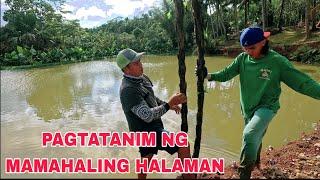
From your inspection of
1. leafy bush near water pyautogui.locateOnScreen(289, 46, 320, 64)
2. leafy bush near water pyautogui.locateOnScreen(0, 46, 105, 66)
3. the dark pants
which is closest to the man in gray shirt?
the dark pants

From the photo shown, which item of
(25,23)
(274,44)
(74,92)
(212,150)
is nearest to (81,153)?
(212,150)

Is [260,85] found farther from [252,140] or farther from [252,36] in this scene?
[252,140]

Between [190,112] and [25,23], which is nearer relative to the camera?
[190,112]

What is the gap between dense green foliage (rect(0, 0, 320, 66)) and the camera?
32.9 metres

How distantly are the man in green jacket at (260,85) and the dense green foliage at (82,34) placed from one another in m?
25.2

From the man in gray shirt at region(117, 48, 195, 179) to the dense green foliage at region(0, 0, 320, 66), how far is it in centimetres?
2554

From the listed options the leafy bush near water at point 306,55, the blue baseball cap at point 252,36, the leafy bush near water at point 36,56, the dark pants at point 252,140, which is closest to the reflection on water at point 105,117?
the dark pants at point 252,140

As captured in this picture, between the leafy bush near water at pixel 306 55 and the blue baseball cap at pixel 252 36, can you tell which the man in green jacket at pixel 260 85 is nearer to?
the blue baseball cap at pixel 252 36

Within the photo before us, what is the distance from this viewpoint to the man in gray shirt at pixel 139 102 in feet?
11.2

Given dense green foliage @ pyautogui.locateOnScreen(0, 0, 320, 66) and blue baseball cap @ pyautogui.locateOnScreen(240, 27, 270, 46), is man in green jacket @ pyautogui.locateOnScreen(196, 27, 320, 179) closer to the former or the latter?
blue baseball cap @ pyautogui.locateOnScreen(240, 27, 270, 46)

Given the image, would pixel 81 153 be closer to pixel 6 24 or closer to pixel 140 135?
pixel 140 135

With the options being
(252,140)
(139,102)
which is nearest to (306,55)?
(252,140)

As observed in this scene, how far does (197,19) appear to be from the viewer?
14.2 feet

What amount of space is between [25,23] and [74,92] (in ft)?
83.4
